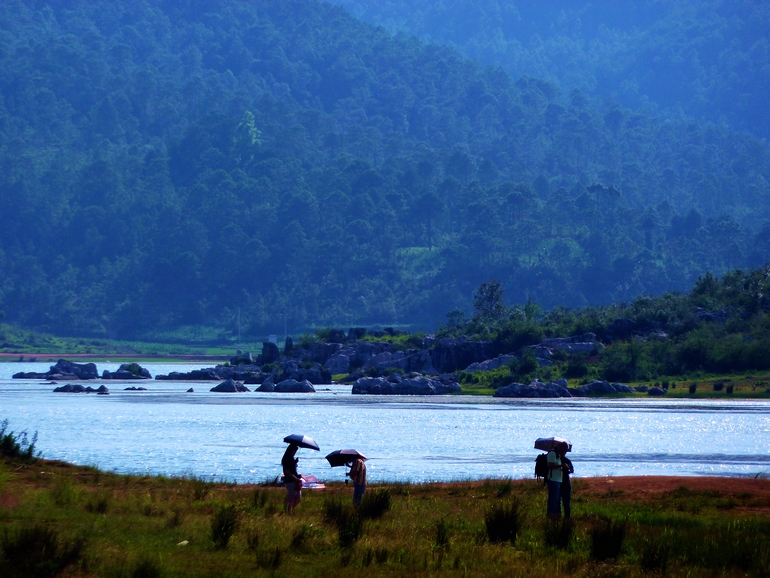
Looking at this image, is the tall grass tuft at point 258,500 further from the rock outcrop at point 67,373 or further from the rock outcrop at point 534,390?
the rock outcrop at point 67,373

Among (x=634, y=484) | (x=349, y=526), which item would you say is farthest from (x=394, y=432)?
(x=349, y=526)

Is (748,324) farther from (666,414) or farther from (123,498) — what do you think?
(123,498)

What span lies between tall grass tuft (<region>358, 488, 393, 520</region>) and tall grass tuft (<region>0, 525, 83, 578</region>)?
26.0ft

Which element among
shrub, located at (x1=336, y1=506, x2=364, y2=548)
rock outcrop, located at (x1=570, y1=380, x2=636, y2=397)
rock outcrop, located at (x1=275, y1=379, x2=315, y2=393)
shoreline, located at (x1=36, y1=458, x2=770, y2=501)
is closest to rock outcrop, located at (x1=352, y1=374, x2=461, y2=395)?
rock outcrop, located at (x1=275, y1=379, x2=315, y2=393)

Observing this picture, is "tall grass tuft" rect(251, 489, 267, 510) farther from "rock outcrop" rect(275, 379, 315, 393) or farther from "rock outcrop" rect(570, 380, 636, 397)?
"rock outcrop" rect(275, 379, 315, 393)

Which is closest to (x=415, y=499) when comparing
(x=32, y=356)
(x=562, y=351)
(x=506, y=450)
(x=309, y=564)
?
(x=309, y=564)

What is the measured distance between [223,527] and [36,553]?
4.12 meters

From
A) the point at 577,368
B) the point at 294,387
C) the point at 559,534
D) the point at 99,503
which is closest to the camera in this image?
the point at 559,534

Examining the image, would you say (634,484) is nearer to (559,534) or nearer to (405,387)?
(559,534)

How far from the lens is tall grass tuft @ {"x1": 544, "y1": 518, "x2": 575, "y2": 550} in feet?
76.1

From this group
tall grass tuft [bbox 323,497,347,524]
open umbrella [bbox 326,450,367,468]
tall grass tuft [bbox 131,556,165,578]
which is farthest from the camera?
open umbrella [bbox 326,450,367,468]

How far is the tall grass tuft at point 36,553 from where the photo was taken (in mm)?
18578

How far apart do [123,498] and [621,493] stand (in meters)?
13.9

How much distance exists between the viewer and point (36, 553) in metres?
18.8
